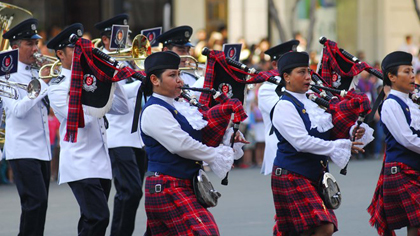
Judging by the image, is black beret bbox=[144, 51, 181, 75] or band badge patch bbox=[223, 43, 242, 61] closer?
black beret bbox=[144, 51, 181, 75]

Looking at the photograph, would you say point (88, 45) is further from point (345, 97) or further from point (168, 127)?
point (345, 97)

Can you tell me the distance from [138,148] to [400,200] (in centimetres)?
284

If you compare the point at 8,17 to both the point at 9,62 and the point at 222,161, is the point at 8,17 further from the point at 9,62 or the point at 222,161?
the point at 222,161

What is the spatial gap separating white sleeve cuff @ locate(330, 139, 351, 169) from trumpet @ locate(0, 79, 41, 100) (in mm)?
2808

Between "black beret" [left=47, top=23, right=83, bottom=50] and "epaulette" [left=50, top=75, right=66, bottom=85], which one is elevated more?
"black beret" [left=47, top=23, right=83, bottom=50]

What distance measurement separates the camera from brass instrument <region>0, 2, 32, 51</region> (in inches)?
356

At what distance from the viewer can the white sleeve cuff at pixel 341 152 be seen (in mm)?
6660

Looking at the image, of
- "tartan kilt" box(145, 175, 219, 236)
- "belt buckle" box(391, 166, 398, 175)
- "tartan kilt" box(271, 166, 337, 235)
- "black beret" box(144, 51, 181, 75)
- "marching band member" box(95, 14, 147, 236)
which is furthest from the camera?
"marching band member" box(95, 14, 147, 236)

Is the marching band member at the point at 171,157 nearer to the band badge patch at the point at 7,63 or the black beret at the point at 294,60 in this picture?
the black beret at the point at 294,60

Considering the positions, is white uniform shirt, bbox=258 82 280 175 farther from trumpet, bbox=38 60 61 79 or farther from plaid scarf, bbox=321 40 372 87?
trumpet, bbox=38 60 61 79

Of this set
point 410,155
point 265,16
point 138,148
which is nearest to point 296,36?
point 265,16

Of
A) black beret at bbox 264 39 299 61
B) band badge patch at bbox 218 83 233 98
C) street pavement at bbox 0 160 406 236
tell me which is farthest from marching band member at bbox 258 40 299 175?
band badge patch at bbox 218 83 233 98

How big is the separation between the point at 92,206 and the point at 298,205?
1652mm

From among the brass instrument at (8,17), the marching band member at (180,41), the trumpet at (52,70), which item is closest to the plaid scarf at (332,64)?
the marching band member at (180,41)
